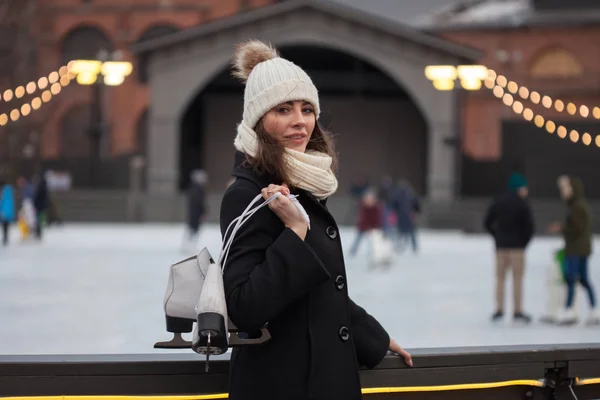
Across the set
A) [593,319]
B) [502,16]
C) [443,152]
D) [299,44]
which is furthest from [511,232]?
[502,16]

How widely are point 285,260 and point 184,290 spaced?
0.93 ft

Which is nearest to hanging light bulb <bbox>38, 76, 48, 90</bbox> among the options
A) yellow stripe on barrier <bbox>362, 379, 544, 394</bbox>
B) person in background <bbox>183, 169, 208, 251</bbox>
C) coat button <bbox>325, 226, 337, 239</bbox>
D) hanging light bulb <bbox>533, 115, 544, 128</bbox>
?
person in background <bbox>183, 169, 208, 251</bbox>

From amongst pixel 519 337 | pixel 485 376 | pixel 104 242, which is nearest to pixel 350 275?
pixel 519 337

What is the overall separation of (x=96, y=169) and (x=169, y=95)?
3.65 metres

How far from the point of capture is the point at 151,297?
12.7 meters

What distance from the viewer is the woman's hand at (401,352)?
127 inches

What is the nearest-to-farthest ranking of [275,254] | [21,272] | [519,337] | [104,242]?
[275,254], [519,337], [21,272], [104,242]

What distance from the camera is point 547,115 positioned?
1560 inches

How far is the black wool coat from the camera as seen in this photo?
264cm

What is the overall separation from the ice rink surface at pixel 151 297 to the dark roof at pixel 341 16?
1171 centimetres

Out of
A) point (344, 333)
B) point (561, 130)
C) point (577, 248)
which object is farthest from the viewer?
point (561, 130)

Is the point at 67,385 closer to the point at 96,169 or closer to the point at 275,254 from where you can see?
the point at 275,254

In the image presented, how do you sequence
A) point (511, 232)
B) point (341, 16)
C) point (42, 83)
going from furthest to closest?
point (341, 16)
point (42, 83)
point (511, 232)

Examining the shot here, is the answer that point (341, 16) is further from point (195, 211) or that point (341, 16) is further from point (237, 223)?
point (237, 223)
